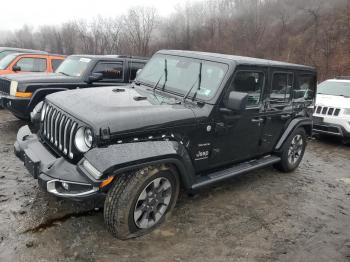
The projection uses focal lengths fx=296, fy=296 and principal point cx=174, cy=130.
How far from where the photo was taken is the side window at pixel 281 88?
14.1ft

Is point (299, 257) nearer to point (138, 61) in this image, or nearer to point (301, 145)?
point (301, 145)

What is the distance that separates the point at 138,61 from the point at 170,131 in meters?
4.79

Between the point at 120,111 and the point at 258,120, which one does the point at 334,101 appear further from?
the point at 120,111

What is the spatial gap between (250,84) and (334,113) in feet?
15.1

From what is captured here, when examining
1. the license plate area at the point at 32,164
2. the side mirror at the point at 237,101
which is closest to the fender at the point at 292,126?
the side mirror at the point at 237,101

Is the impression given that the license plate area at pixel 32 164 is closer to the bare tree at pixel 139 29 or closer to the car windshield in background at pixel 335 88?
the car windshield in background at pixel 335 88

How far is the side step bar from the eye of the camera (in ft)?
11.3

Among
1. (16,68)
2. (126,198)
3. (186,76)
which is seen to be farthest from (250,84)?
(16,68)

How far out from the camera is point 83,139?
283cm

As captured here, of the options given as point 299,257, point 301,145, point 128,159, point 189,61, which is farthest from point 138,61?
point 299,257

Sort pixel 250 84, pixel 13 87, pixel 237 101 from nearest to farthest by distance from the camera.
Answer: pixel 237 101
pixel 250 84
pixel 13 87

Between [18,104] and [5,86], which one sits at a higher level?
[5,86]

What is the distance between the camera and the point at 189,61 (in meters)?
3.84

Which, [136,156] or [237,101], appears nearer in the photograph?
[136,156]
